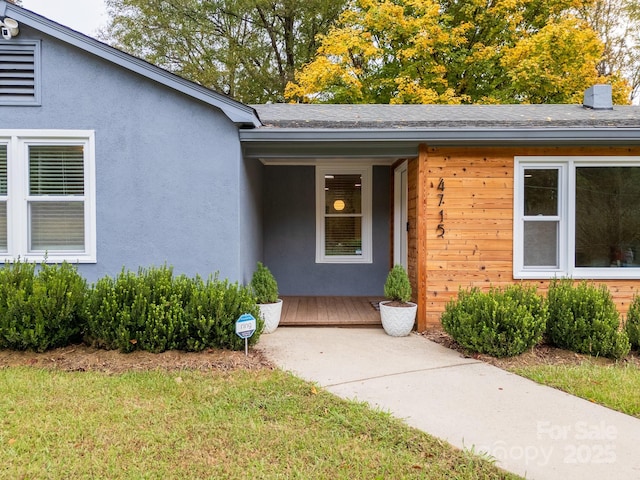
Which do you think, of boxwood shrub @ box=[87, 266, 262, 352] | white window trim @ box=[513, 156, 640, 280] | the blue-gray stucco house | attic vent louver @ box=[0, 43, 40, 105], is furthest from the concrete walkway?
attic vent louver @ box=[0, 43, 40, 105]

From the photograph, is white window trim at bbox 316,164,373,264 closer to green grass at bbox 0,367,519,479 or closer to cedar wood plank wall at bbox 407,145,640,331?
cedar wood plank wall at bbox 407,145,640,331

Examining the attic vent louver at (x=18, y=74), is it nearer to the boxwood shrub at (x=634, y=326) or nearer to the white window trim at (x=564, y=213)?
the white window trim at (x=564, y=213)

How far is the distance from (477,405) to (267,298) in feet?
9.69

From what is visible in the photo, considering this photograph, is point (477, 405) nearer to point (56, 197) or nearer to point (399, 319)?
point (399, 319)

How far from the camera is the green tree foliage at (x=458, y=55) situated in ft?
45.1

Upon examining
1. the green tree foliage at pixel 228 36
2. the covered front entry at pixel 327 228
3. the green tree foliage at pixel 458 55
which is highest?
the green tree foliage at pixel 228 36

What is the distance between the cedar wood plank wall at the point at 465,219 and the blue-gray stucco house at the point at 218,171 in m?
0.02

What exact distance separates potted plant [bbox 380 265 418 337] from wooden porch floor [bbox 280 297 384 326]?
525 mm

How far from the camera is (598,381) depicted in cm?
384

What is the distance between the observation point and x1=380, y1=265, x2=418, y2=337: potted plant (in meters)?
5.42

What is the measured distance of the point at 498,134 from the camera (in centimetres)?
530

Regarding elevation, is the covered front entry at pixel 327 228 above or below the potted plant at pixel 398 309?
above

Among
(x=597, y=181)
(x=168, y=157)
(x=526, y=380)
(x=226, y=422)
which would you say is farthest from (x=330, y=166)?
(x=226, y=422)

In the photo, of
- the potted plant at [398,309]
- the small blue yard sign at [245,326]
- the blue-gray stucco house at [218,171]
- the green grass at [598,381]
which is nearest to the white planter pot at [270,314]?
the blue-gray stucco house at [218,171]
